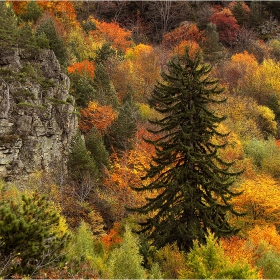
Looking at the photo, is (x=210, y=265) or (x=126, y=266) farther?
(x=126, y=266)

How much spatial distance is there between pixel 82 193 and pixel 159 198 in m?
9.62

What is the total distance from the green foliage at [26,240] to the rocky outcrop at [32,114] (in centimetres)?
1555

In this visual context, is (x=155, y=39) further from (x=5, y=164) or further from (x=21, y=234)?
(x=21, y=234)

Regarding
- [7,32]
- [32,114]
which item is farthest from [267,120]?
[7,32]

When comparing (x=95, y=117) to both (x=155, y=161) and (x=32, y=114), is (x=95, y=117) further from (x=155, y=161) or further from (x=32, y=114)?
(x=155, y=161)

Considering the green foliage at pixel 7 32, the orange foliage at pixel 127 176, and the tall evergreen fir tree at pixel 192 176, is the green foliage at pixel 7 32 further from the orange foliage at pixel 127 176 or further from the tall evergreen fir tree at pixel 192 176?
the tall evergreen fir tree at pixel 192 176

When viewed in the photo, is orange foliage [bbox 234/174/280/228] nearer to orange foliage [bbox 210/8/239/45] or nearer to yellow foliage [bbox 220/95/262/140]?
yellow foliage [bbox 220/95/262/140]

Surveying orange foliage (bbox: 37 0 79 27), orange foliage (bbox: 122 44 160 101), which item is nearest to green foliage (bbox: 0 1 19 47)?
orange foliage (bbox: 122 44 160 101)

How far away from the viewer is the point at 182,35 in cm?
7038

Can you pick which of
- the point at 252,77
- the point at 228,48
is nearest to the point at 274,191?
the point at 252,77

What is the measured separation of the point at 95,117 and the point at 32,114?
34.0 feet

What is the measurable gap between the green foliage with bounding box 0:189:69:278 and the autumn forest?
0.04 meters

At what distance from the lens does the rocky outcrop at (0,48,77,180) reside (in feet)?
89.5

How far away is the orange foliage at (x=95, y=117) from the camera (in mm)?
38312
